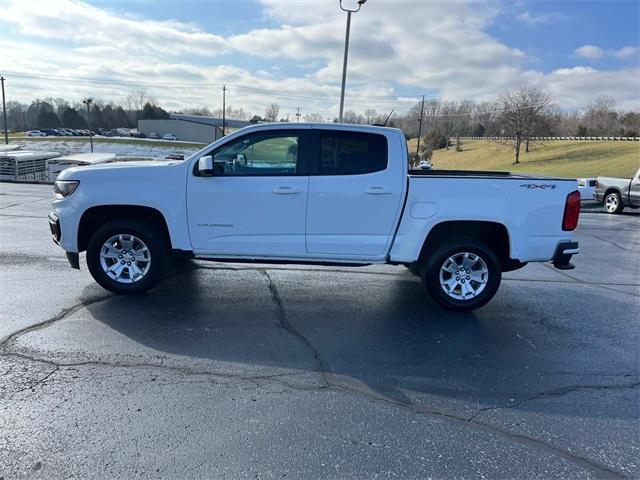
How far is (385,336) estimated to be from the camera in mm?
4383

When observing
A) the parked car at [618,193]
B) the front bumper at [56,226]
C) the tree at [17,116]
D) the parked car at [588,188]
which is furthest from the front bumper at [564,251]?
the tree at [17,116]

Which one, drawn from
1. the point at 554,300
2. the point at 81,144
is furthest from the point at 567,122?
the point at 554,300

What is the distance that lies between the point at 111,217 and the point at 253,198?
1.72 metres

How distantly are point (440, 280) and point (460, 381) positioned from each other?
5.23 ft

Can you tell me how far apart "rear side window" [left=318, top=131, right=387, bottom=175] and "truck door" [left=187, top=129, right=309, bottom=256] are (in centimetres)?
25

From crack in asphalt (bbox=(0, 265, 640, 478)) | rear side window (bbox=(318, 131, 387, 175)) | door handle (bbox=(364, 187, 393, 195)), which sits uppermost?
rear side window (bbox=(318, 131, 387, 175))

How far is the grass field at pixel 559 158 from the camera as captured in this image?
139 feet

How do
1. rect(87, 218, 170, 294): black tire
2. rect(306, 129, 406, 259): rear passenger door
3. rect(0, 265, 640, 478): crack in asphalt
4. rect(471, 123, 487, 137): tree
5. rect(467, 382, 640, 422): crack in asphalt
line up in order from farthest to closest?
rect(471, 123, 487, 137): tree < rect(87, 218, 170, 294): black tire < rect(306, 129, 406, 259): rear passenger door < rect(467, 382, 640, 422): crack in asphalt < rect(0, 265, 640, 478): crack in asphalt

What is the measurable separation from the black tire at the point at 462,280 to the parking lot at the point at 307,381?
0.17 m

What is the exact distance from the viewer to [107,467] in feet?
8.09

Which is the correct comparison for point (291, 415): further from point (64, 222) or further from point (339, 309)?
point (64, 222)

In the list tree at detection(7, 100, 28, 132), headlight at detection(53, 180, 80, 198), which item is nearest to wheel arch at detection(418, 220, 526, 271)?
headlight at detection(53, 180, 80, 198)

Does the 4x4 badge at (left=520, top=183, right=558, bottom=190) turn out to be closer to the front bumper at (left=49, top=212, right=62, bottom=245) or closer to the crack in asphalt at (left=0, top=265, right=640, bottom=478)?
the crack in asphalt at (left=0, top=265, right=640, bottom=478)

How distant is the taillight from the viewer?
15.7 feet
